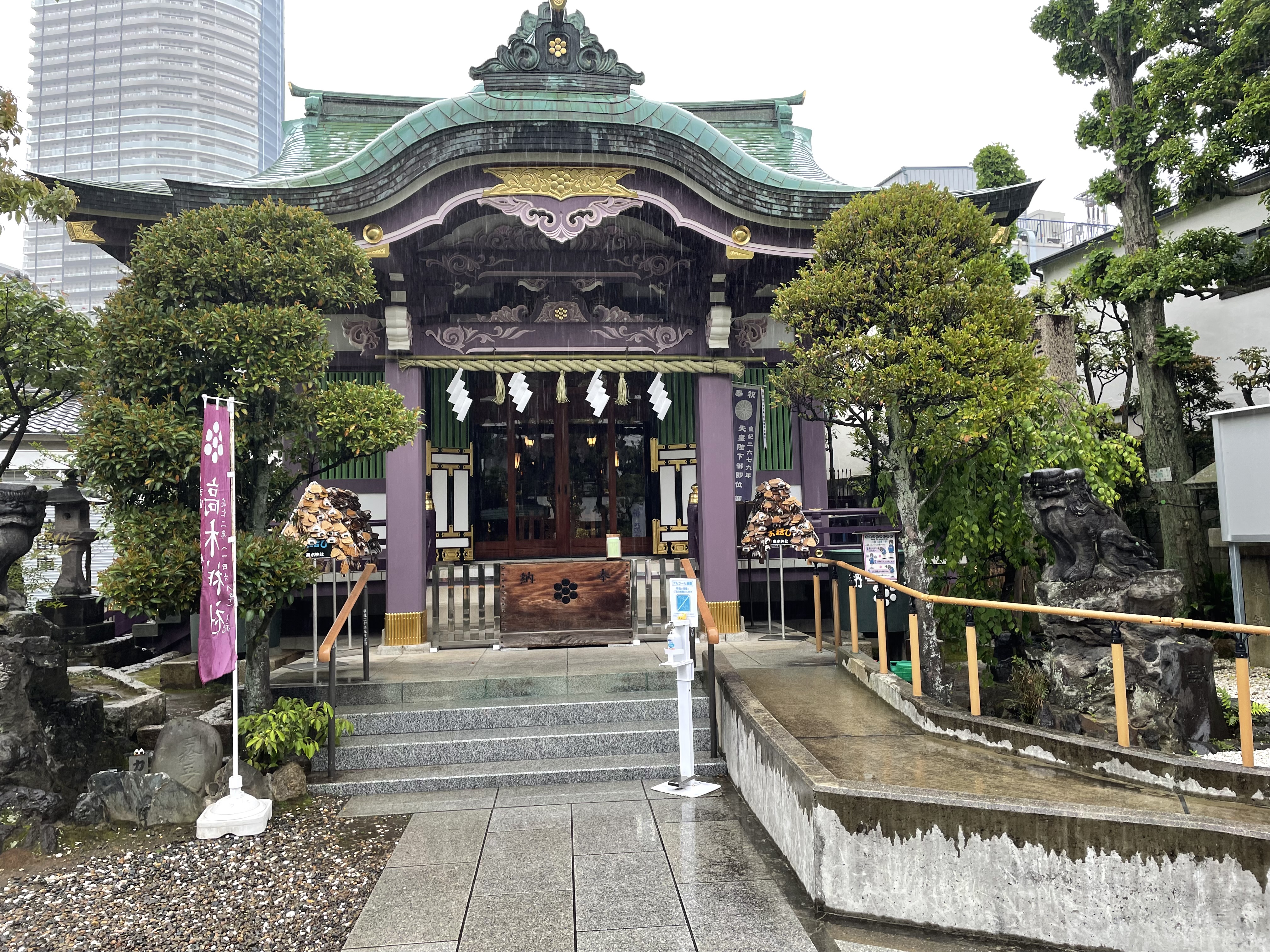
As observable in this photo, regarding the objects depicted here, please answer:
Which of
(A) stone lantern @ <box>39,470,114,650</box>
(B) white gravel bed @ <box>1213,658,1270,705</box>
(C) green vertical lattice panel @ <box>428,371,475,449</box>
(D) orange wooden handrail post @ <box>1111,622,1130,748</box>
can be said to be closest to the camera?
(D) orange wooden handrail post @ <box>1111,622,1130,748</box>

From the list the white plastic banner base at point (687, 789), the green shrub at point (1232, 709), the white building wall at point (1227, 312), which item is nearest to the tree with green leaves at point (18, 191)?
the white plastic banner base at point (687, 789)

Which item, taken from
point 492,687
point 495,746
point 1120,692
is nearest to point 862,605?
point 1120,692

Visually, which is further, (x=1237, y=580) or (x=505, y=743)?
(x=1237, y=580)

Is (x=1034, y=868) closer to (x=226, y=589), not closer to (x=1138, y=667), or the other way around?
(x=1138, y=667)

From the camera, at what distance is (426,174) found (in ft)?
27.7

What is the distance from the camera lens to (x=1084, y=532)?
6547 millimetres

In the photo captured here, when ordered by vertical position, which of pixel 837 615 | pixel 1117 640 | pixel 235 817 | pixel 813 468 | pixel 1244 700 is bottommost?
pixel 235 817

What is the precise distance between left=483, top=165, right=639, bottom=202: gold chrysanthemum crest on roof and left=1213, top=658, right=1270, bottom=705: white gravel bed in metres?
8.32

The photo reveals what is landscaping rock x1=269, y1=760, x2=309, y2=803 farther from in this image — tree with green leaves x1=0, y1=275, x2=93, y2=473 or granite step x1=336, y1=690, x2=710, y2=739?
tree with green leaves x1=0, y1=275, x2=93, y2=473

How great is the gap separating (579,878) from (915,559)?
4070mm

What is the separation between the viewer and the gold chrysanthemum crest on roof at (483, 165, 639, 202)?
8.45m

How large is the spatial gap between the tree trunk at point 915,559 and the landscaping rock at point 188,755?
17.8ft

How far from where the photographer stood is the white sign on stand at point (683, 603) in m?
6.16

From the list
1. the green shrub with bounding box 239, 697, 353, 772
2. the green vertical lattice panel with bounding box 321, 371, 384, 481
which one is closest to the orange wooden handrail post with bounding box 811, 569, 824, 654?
the green shrub with bounding box 239, 697, 353, 772
